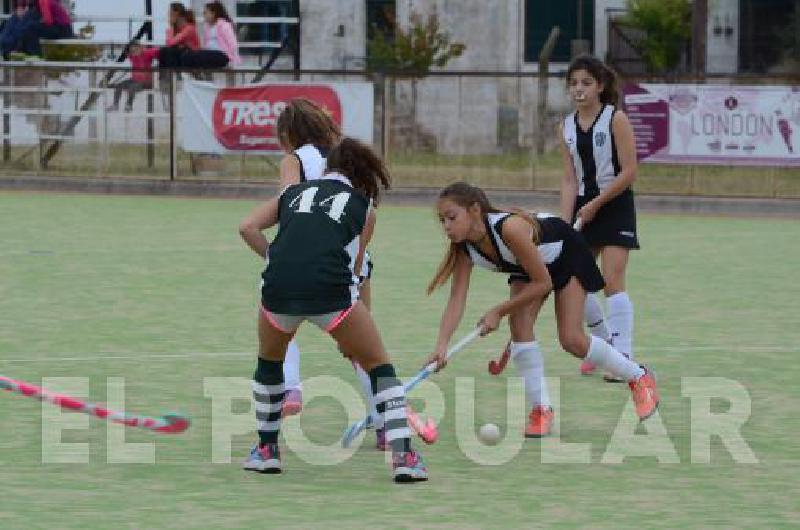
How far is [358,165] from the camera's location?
815cm

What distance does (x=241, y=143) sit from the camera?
85.5 ft

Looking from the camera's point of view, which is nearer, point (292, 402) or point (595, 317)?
point (292, 402)

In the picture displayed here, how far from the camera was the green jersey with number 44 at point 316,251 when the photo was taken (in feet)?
26.1

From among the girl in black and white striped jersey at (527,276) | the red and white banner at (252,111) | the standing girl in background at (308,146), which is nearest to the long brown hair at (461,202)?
the girl in black and white striped jersey at (527,276)

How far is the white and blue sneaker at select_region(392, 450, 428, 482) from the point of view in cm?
811

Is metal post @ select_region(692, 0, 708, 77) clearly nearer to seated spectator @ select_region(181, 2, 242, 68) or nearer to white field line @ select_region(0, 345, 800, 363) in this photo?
seated spectator @ select_region(181, 2, 242, 68)

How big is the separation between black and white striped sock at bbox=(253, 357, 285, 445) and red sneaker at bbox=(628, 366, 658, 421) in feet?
6.68

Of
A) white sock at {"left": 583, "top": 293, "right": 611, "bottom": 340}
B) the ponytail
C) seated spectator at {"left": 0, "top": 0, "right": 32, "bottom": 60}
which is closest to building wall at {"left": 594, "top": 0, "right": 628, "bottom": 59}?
seated spectator at {"left": 0, "top": 0, "right": 32, "bottom": 60}

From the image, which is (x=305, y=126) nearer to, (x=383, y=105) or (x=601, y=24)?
(x=383, y=105)

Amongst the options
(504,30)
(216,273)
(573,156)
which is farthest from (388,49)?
(573,156)

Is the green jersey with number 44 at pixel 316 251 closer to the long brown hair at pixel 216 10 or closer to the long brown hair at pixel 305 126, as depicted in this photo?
the long brown hair at pixel 305 126

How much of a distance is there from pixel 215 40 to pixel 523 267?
19.9 meters

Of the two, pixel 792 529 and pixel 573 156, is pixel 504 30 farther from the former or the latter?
pixel 792 529

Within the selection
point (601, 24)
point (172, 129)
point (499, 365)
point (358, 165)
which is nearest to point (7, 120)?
point (172, 129)
